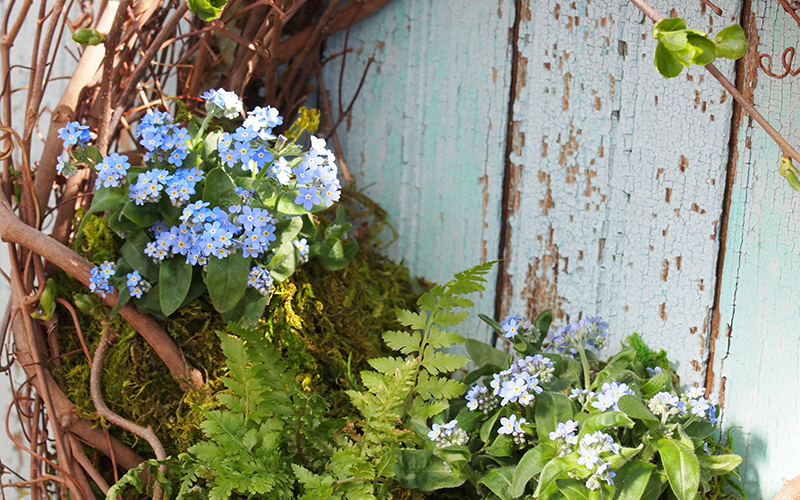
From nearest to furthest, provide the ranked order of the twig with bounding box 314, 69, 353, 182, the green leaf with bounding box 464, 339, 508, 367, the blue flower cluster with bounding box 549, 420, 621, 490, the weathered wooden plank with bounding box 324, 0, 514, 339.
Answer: the blue flower cluster with bounding box 549, 420, 621, 490 < the green leaf with bounding box 464, 339, 508, 367 < the weathered wooden plank with bounding box 324, 0, 514, 339 < the twig with bounding box 314, 69, 353, 182

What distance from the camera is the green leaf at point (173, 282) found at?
100 centimetres

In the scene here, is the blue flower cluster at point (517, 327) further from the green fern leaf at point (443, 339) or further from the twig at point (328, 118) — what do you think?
the twig at point (328, 118)

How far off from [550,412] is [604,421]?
88 millimetres

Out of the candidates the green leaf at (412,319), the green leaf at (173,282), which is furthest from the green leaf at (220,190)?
the green leaf at (412,319)

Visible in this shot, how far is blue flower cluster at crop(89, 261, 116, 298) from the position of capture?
1.02 m

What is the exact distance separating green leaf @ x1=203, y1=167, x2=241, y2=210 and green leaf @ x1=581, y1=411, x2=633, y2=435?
0.61m

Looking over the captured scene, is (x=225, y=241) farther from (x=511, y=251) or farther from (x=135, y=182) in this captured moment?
(x=511, y=251)

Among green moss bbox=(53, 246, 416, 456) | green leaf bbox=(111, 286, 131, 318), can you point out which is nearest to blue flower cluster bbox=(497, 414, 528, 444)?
green moss bbox=(53, 246, 416, 456)

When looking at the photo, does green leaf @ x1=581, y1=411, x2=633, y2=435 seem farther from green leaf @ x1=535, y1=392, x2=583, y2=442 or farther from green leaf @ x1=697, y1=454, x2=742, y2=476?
green leaf @ x1=697, y1=454, x2=742, y2=476

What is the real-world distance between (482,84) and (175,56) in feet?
2.23

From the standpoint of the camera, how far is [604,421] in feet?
2.88

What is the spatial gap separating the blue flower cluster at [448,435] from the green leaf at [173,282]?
17.3 inches

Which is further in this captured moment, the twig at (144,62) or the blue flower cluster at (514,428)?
the twig at (144,62)

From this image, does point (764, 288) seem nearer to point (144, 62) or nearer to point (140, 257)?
point (140, 257)
